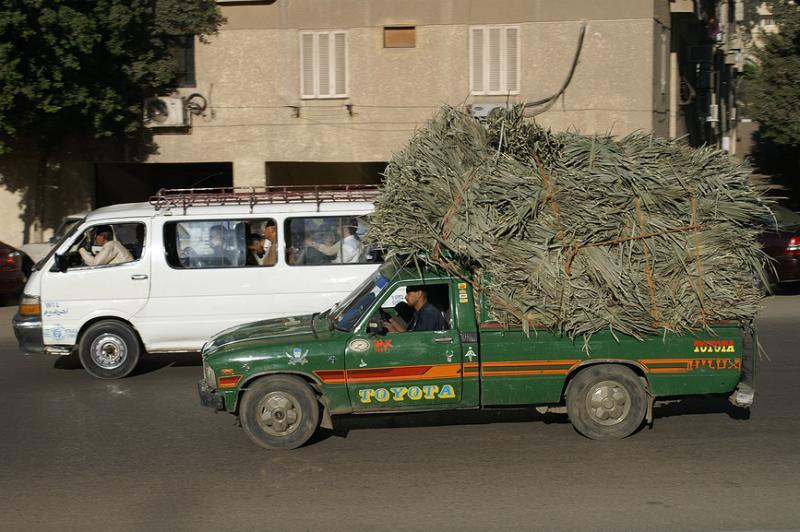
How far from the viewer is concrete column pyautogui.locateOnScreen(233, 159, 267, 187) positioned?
1977 cm

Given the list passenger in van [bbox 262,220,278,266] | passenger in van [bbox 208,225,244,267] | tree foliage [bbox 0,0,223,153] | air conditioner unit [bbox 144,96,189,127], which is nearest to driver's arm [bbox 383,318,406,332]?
passenger in van [bbox 262,220,278,266]

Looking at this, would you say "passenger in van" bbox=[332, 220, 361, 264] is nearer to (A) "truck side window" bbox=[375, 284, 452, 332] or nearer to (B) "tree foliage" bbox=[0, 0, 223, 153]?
(A) "truck side window" bbox=[375, 284, 452, 332]

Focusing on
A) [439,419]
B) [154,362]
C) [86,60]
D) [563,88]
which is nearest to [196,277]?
[154,362]

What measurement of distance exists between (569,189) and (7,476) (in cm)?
494

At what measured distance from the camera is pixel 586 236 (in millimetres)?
7273

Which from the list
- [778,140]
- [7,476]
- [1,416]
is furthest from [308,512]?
[778,140]

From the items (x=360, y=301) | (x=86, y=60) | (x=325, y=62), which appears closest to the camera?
(x=360, y=301)

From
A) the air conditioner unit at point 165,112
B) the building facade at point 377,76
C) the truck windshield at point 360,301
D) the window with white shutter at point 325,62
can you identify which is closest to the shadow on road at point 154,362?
the truck windshield at point 360,301

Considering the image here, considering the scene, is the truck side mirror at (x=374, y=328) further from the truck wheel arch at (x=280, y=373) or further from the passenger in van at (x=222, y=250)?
the passenger in van at (x=222, y=250)

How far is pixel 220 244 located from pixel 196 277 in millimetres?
478

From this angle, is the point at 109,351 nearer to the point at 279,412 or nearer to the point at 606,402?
the point at 279,412

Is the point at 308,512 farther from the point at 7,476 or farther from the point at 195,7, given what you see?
the point at 195,7

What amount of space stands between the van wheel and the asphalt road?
4.03 feet

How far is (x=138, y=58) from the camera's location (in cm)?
1833
